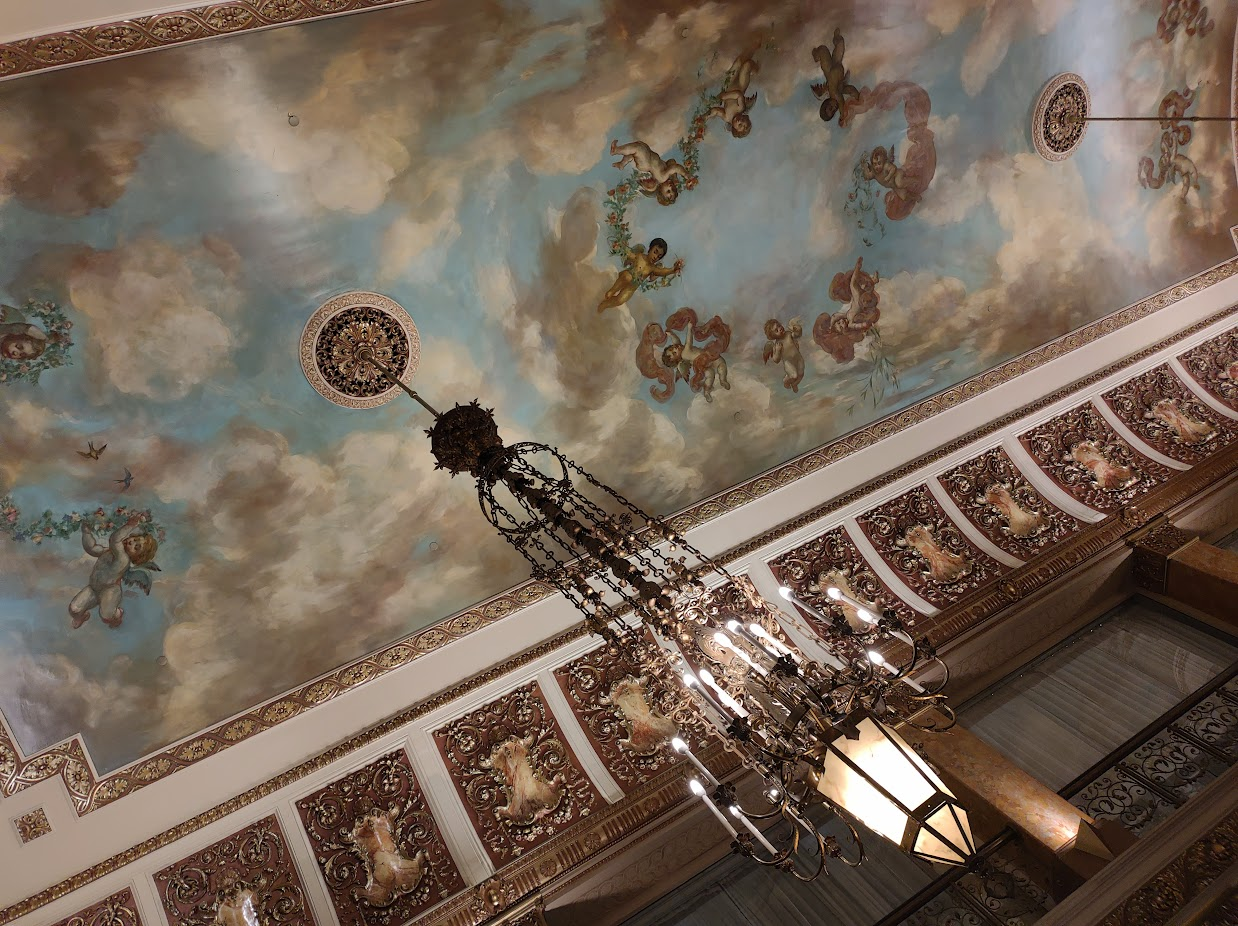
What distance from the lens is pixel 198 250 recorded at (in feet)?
19.2

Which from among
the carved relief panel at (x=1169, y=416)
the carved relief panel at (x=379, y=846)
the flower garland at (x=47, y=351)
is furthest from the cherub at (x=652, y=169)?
the carved relief panel at (x=1169, y=416)

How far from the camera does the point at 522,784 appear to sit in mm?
6648

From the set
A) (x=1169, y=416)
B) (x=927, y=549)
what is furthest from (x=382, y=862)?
(x=1169, y=416)

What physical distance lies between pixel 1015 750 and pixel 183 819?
7213 millimetres

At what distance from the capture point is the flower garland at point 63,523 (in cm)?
596

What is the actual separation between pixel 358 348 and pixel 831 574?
5.06 m

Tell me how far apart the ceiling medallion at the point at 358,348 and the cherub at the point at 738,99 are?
138 inches

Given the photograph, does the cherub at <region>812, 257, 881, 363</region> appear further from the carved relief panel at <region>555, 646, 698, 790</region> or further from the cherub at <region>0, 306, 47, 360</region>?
the cherub at <region>0, 306, 47, 360</region>

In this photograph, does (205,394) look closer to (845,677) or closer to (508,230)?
(508,230)

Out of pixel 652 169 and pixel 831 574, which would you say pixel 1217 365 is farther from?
pixel 652 169

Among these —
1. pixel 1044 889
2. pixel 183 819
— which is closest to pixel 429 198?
pixel 183 819

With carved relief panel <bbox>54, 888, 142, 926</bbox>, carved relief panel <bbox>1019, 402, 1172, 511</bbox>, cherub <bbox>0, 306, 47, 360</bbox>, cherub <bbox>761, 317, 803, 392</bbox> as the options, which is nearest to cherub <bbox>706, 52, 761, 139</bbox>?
cherub <bbox>761, 317, 803, 392</bbox>

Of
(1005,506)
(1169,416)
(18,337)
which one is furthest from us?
(1169,416)

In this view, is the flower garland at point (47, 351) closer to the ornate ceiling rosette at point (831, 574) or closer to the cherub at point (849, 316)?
the ornate ceiling rosette at point (831, 574)
